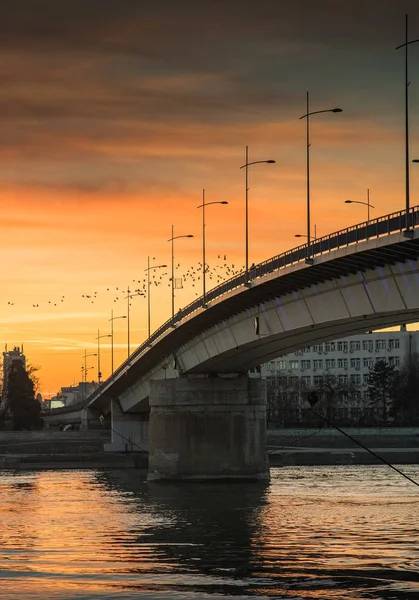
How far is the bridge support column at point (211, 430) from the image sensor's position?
106m

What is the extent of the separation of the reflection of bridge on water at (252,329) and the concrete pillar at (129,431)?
1563 inches

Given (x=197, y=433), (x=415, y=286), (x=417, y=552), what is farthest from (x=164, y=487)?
(x=417, y=552)

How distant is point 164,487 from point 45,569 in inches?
2128

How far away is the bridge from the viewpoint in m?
65.4

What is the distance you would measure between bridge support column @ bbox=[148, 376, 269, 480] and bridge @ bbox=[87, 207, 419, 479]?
74mm

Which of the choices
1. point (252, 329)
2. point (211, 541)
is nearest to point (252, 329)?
point (252, 329)

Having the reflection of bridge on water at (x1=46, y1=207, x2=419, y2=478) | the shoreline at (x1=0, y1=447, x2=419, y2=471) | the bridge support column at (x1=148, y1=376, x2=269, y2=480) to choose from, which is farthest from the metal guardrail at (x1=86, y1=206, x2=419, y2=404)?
the shoreline at (x1=0, y1=447, x2=419, y2=471)

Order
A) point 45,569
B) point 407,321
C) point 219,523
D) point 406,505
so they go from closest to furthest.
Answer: point 45,569, point 219,523, point 407,321, point 406,505

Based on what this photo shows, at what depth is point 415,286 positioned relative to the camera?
6350 cm

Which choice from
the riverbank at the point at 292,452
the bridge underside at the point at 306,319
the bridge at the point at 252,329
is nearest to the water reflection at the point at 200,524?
the bridge at the point at 252,329

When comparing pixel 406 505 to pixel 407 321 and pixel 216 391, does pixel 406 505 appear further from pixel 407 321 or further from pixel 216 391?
pixel 216 391

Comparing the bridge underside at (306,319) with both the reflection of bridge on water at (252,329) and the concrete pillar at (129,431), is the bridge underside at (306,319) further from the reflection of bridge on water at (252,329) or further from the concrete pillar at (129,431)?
the concrete pillar at (129,431)

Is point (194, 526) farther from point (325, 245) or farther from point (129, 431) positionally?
point (129, 431)

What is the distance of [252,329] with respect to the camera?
290 feet
